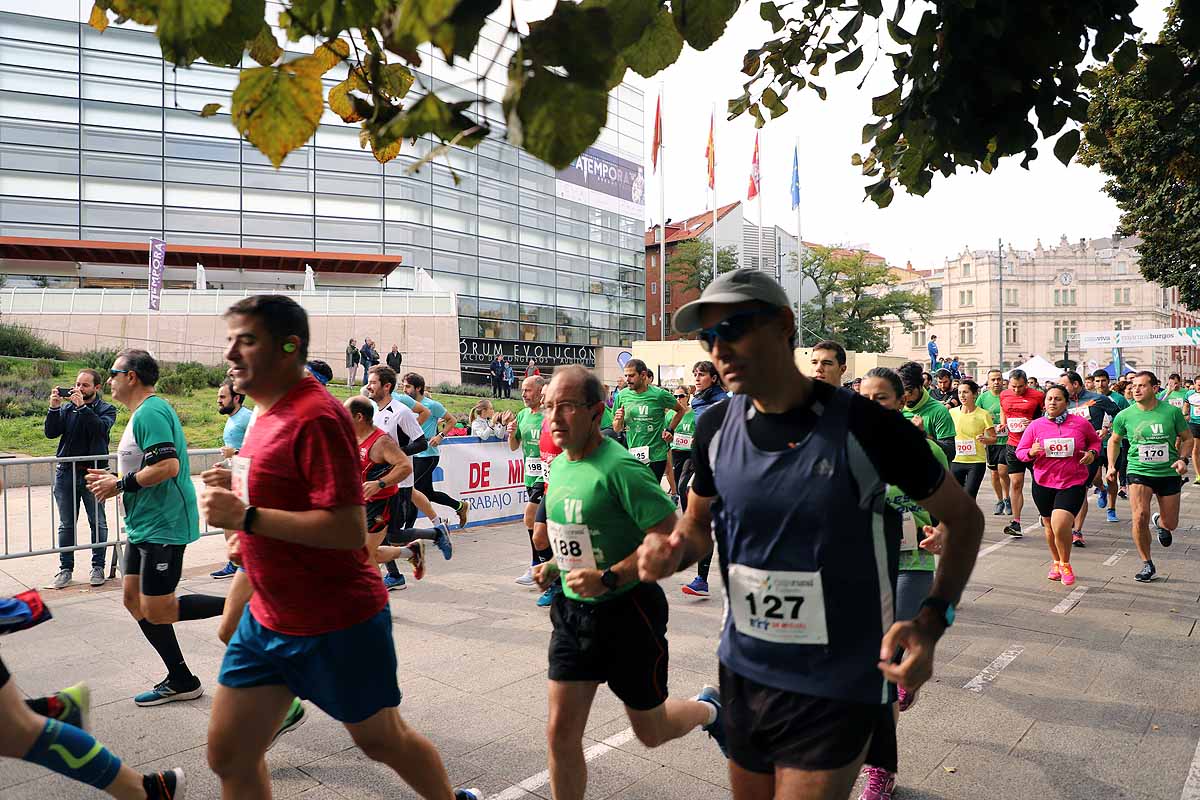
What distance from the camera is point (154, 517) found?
185 inches

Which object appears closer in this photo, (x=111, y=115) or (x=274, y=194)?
(x=111, y=115)

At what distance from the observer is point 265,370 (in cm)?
283

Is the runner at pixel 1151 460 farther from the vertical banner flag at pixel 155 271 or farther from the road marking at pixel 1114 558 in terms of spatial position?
the vertical banner flag at pixel 155 271

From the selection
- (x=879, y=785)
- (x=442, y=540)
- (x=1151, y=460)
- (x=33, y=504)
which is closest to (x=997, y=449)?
(x=1151, y=460)

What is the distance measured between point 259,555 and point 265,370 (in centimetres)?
61

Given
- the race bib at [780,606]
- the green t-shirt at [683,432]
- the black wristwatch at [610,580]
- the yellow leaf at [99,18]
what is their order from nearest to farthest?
the yellow leaf at [99,18] < the race bib at [780,606] < the black wristwatch at [610,580] < the green t-shirt at [683,432]

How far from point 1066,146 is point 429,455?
299 inches

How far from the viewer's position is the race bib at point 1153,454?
827 cm

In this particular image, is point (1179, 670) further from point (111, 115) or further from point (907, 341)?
point (907, 341)

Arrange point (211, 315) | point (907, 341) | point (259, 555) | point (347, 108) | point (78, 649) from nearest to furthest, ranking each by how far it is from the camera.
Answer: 1. point (347, 108)
2. point (259, 555)
3. point (78, 649)
4. point (211, 315)
5. point (907, 341)

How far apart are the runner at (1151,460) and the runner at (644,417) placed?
465 centimetres

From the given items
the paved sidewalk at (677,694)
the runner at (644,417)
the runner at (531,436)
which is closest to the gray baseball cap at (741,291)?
the paved sidewalk at (677,694)

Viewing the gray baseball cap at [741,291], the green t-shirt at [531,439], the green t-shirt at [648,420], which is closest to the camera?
the gray baseball cap at [741,291]

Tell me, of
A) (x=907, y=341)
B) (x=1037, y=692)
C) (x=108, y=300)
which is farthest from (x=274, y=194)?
(x=907, y=341)
